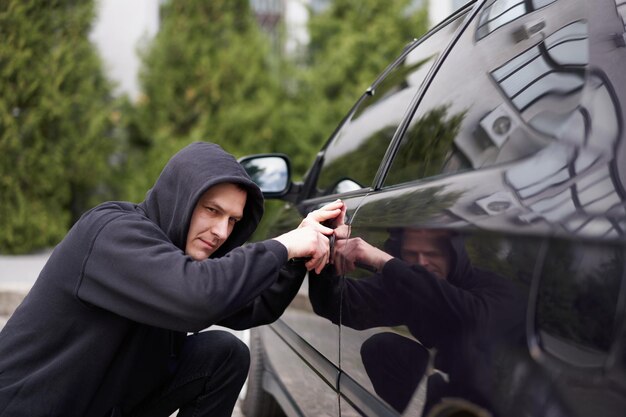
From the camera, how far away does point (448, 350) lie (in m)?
1.15

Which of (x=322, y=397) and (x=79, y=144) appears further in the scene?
(x=79, y=144)

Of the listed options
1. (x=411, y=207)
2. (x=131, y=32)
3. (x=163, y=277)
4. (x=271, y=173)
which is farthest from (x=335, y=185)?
(x=131, y=32)

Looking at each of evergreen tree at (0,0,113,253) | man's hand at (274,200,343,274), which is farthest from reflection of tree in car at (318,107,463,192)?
evergreen tree at (0,0,113,253)

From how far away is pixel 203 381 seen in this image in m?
2.25

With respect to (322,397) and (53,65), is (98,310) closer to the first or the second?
(322,397)

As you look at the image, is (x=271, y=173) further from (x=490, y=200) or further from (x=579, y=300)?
(x=579, y=300)

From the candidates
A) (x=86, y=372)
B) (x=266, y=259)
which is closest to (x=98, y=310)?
(x=86, y=372)

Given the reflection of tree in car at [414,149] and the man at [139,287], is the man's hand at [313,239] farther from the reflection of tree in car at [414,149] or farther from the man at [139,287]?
the reflection of tree in car at [414,149]

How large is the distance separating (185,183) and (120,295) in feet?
1.11

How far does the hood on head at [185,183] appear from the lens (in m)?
1.82

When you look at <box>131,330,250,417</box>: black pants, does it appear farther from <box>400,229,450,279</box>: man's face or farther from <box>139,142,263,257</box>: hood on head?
<box>400,229,450,279</box>: man's face

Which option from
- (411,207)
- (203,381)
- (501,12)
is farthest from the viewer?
(203,381)

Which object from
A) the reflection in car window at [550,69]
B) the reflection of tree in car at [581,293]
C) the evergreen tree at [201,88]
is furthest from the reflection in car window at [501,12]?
the evergreen tree at [201,88]

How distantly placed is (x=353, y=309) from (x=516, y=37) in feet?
2.23
